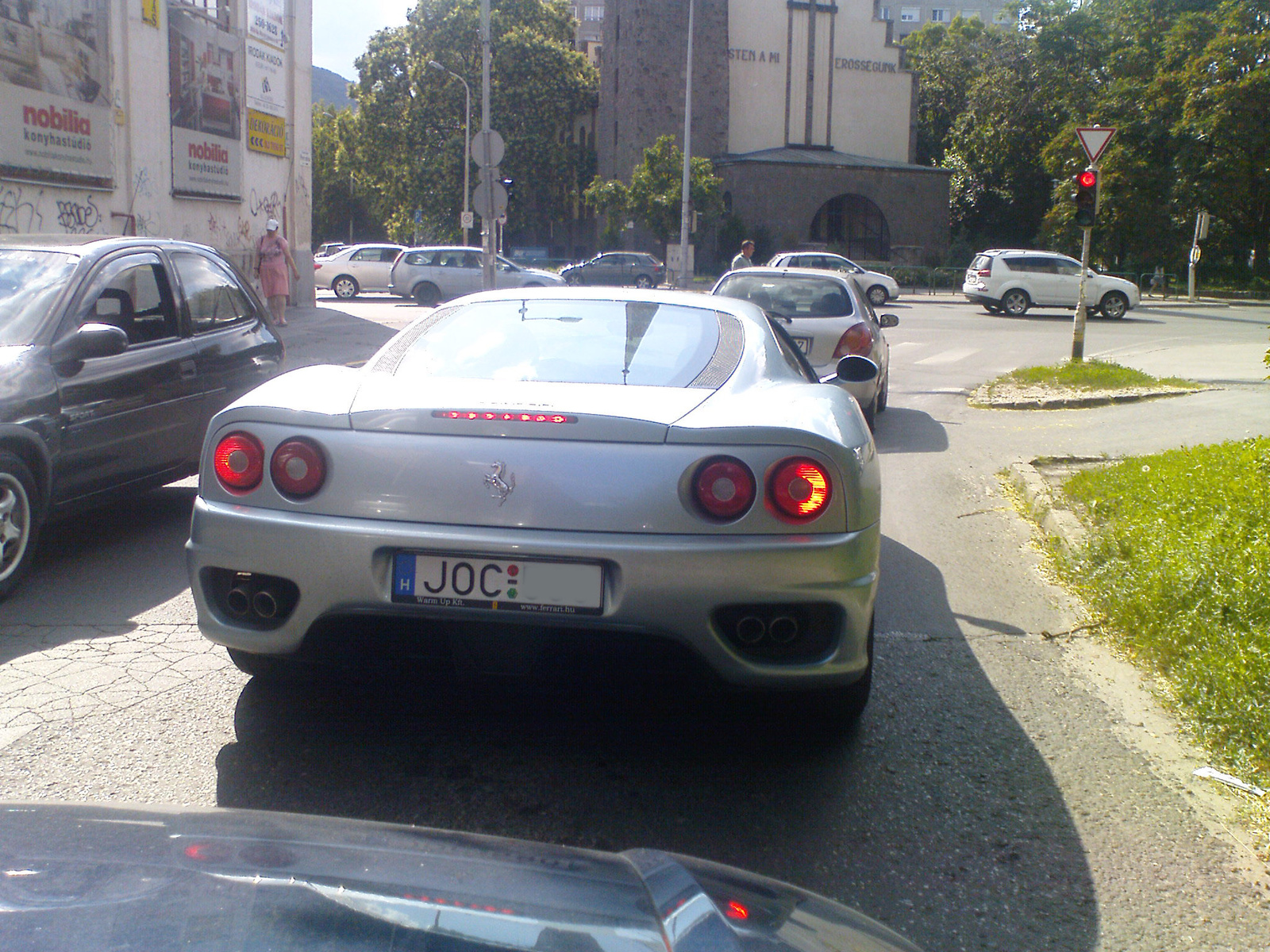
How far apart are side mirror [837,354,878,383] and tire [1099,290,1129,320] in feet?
91.6

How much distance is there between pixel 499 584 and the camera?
3152 millimetres

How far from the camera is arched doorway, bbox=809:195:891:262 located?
174 feet

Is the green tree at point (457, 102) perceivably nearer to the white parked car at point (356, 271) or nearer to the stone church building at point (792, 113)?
the stone church building at point (792, 113)

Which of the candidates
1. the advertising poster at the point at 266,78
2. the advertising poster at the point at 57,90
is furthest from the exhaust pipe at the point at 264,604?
the advertising poster at the point at 266,78

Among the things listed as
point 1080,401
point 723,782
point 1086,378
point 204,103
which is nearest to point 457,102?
point 204,103

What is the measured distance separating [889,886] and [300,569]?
176cm

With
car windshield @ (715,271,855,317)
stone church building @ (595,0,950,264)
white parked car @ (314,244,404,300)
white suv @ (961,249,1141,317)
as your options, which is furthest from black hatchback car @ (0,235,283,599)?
stone church building @ (595,0,950,264)

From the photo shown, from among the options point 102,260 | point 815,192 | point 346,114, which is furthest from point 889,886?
point 346,114

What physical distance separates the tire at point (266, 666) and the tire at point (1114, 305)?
3033 cm

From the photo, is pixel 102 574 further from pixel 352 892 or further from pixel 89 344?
pixel 352 892

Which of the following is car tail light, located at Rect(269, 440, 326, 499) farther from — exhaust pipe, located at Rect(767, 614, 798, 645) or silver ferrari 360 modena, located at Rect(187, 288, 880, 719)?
exhaust pipe, located at Rect(767, 614, 798, 645)

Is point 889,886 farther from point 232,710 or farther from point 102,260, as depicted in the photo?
point 102,260

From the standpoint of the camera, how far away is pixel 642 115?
54531mm

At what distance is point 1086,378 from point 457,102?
45634mm
